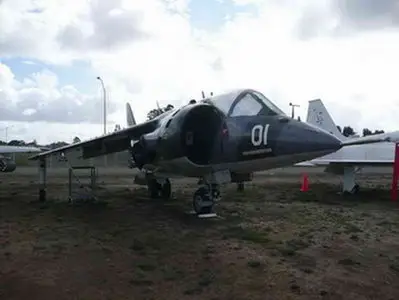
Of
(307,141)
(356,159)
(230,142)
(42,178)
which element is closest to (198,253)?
(307,141)

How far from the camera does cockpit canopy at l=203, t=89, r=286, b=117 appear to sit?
10.4m

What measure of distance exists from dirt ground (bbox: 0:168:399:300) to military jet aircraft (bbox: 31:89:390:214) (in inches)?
41.1

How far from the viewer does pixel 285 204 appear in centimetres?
1395

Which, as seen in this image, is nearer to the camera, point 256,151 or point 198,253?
point 198,253

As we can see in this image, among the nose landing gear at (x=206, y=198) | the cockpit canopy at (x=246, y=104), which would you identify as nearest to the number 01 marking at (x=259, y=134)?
the cockpit canopy at (x=246, y=104)

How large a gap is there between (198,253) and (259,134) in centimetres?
362

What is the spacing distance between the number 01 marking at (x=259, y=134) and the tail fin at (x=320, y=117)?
15147mm

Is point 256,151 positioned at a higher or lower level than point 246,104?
lower

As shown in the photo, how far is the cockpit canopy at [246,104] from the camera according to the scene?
10406mm

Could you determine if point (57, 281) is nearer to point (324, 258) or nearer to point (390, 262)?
point (324, 258)

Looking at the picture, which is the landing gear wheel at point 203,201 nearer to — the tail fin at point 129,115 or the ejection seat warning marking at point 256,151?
the ejection seat warning marking at point 256,151

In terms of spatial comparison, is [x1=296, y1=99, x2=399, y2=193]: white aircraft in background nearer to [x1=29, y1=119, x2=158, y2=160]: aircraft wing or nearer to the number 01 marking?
[x1=29, y1=119, x2=158, y2=160]: aircraft wing

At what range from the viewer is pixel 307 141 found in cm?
961

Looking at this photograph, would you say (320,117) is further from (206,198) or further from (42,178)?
(206,198)
